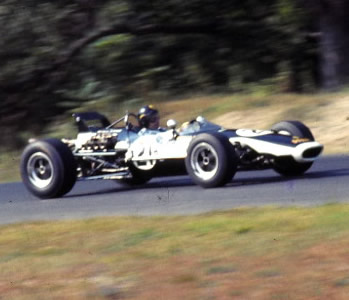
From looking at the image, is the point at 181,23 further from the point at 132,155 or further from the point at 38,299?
the point at 38,299

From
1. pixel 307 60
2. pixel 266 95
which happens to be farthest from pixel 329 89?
pixel 307 60

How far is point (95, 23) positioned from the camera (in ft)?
76.5

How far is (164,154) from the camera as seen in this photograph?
41.3 feet

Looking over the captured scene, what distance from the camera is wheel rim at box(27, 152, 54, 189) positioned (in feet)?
42.4

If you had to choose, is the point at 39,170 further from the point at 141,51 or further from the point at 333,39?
the point at 141,51

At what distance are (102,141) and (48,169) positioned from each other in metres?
0.81

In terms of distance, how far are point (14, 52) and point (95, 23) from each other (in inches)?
77.2

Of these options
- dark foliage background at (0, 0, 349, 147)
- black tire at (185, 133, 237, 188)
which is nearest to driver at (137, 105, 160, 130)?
black tire at (185, 133, 237, 188)

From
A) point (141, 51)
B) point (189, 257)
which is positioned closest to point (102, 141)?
point (189, 257)

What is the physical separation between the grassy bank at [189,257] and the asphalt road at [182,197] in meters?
0.72

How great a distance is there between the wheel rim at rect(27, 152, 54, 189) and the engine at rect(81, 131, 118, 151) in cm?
65

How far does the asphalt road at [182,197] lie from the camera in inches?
421

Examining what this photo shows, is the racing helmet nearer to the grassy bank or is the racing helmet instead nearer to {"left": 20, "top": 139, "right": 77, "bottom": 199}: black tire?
{"left": 20, "top": 139, "right": 77, "bottom": 199}: black tire

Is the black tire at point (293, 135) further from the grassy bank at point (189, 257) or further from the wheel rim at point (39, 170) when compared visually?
the wheel rim at point (39, 170)
